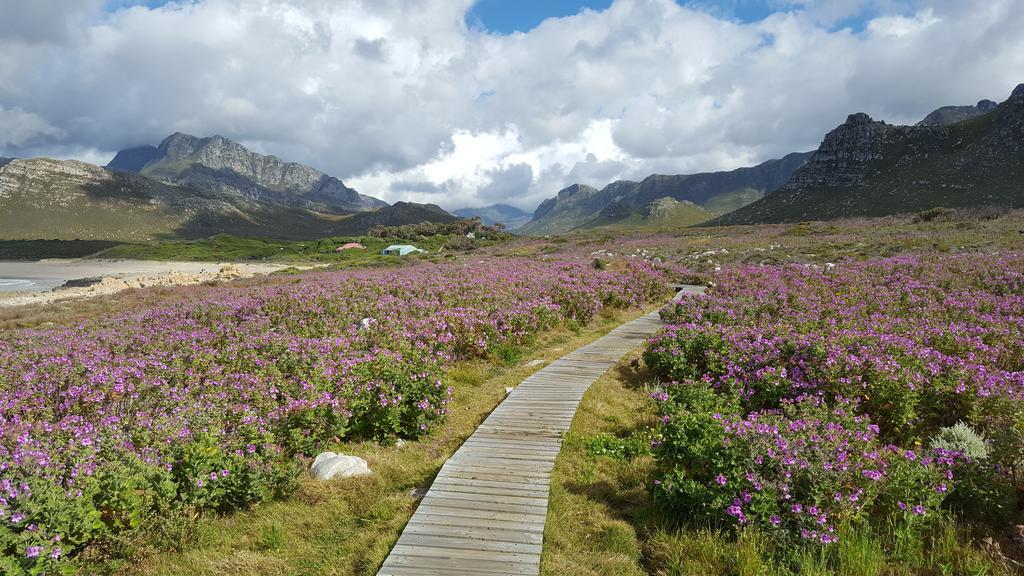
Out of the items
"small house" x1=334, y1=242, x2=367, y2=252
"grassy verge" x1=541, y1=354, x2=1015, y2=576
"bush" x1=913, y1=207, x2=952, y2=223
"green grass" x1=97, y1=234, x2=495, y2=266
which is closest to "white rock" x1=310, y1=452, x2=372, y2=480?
"grassy verge" x1=541, y1=354, x2=1015, y2=576

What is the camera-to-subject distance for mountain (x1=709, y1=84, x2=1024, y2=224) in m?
106

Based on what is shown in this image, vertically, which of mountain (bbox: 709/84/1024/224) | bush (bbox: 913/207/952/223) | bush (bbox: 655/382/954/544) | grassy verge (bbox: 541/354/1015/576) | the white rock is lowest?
A: grassy verge (bbox: 541/354/1015/576)

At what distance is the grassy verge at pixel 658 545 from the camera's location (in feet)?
15.5

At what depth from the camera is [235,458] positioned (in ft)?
20.2

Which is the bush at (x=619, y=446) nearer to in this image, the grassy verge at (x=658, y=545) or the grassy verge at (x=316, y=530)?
the grassy verge at (x=658, y=545)

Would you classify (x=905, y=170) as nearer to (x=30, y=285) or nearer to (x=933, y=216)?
(x=933, y=216)

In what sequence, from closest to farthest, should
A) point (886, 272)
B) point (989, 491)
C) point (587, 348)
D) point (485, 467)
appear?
point (989, 491), point (485, 467), point (587, 348), point (886, 272)

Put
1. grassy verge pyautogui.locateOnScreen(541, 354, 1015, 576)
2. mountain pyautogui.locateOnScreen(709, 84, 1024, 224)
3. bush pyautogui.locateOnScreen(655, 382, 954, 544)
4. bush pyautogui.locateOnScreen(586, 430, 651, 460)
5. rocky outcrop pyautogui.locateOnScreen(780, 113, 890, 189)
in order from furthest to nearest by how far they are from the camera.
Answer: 1. rocky outcrop pyautogui.locateOnScreen(780, 113, 890, 189)
2. mountain pyautogui.locateOnScreen(709, 84, 1024, 224)
3. bush pyautogui.locateOnScreen(586, 430, 651, 460)
4. bush pyautogui.locateOnScreen(655, 382, 954, 544)
5. grassy verge pyautogui.locateOnScreen(541, 354, 1015, 576)

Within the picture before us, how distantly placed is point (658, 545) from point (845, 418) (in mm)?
3161

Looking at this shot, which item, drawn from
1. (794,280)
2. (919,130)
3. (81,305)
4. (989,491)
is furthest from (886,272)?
(919,130)

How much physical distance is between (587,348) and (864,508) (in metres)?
9.52

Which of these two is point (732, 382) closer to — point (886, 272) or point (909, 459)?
point (909, 459)

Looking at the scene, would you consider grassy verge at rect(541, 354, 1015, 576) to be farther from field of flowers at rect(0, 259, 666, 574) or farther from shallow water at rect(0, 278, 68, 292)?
shallow water at rect(0, 278, 68, 292)

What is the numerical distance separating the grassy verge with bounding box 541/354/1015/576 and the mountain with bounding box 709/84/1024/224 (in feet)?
396
